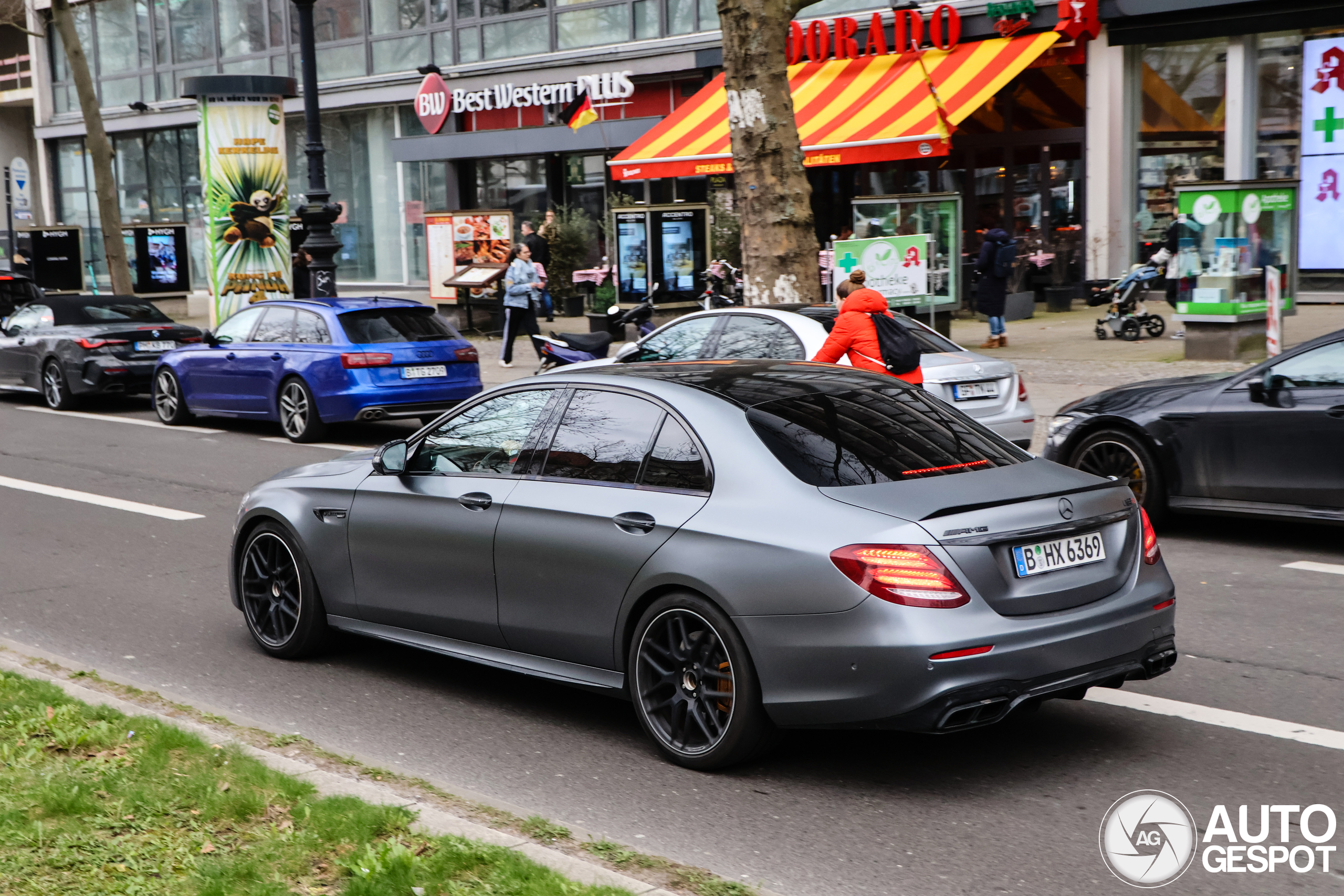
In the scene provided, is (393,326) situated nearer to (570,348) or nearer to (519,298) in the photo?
(570,348)

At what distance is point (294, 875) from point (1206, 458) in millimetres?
6710

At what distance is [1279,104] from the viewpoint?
22.9 metres

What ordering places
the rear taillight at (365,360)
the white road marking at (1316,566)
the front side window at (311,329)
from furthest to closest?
the front side window at (311,329), the rear taillight at (365,360), the white road marking at (1316,566)

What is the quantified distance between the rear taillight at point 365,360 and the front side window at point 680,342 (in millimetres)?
3783

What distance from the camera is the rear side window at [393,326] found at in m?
15.0

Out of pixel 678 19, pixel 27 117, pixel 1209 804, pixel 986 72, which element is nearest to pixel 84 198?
pixel 27 117

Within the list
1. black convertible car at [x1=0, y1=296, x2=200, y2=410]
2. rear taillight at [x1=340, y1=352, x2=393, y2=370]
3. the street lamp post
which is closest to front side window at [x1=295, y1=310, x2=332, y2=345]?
rear taillight at [x1=340, y1=352, x2=393, y2=370]

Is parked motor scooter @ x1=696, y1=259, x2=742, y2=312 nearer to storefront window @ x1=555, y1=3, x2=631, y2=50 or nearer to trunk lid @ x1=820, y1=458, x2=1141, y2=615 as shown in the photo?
storefront window @ x1=555, y1=3, x2=631, y2=50

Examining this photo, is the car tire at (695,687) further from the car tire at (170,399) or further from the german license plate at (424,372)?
the car tire at (170,399)

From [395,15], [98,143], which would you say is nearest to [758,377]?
[98,143]

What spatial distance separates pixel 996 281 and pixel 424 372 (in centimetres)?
896

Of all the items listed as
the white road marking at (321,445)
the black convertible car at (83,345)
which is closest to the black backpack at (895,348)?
the white road marking at (321,445)

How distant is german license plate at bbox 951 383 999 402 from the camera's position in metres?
11.2

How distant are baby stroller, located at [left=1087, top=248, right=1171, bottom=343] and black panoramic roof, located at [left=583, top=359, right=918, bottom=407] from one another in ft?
48.3
